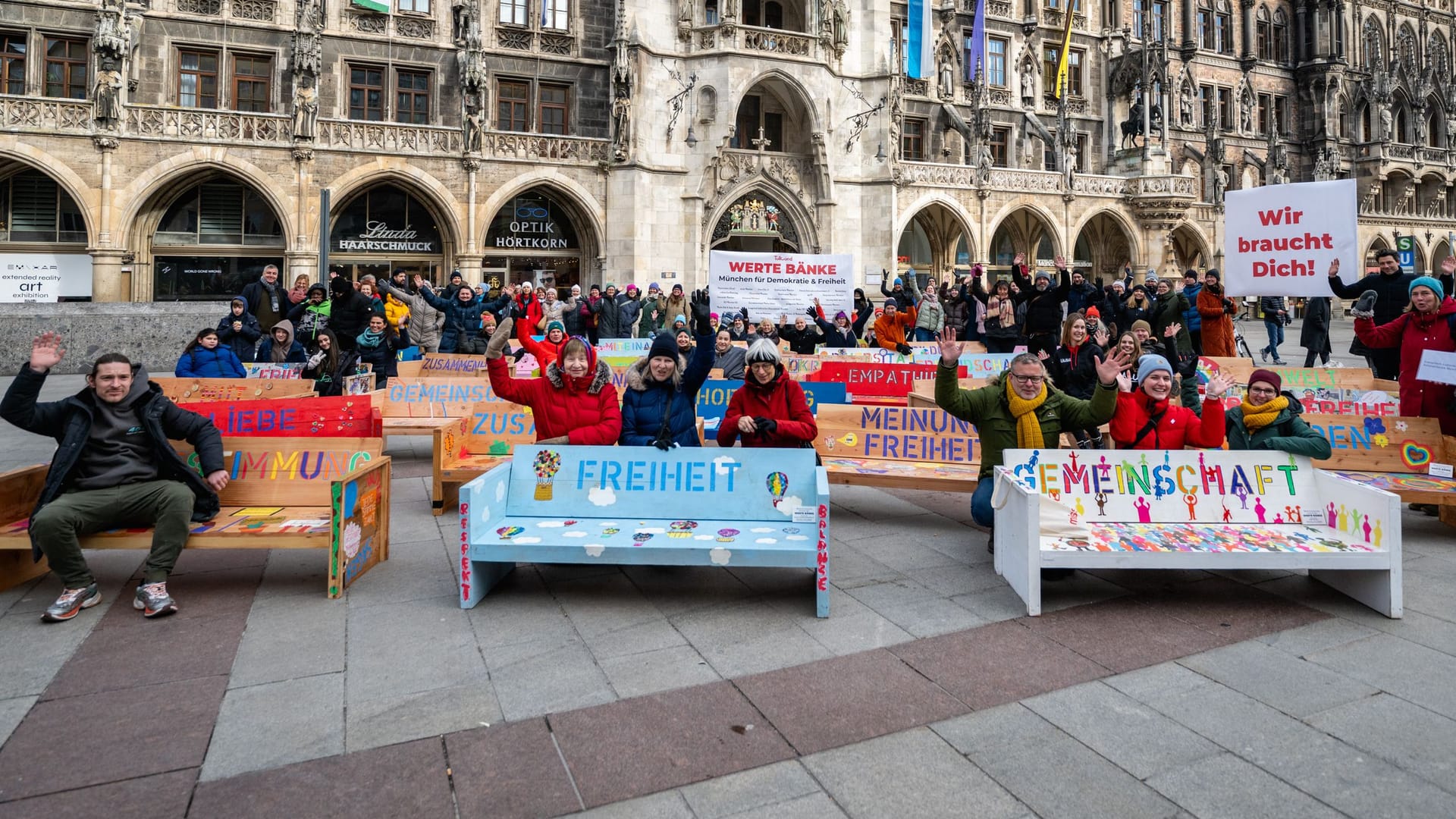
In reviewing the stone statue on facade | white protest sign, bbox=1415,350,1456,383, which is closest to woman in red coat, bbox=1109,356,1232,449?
white protest sign, bbox=1415,350,1456,383

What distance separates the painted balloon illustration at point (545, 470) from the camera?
5332mm

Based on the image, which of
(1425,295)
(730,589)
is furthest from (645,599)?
(1425,295)

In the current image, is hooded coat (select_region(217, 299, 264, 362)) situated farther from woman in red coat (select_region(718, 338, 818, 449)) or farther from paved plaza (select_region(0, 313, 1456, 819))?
woman in red coat (select_region(718, 338, 818, 449))

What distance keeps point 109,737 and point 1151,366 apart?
5.86m

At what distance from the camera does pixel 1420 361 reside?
683cm

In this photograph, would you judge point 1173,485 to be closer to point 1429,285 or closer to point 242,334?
point 1429,285

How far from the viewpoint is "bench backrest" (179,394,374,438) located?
22.4 feet

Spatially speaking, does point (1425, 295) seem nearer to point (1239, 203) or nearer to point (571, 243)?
point (1239, 203)

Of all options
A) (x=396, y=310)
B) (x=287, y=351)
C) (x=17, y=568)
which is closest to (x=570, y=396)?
(x=17, y=568)

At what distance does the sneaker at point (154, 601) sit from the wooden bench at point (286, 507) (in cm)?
27

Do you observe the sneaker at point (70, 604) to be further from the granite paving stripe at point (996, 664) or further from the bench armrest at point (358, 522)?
the granite paving stripe at point (996, 664)

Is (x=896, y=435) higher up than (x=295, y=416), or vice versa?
(x=295, y=416)

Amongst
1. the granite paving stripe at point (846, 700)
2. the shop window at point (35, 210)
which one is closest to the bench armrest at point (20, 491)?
the granite paving stripe at point (846, 700)

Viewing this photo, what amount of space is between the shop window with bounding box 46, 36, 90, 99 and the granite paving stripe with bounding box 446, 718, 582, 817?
28.3 m
